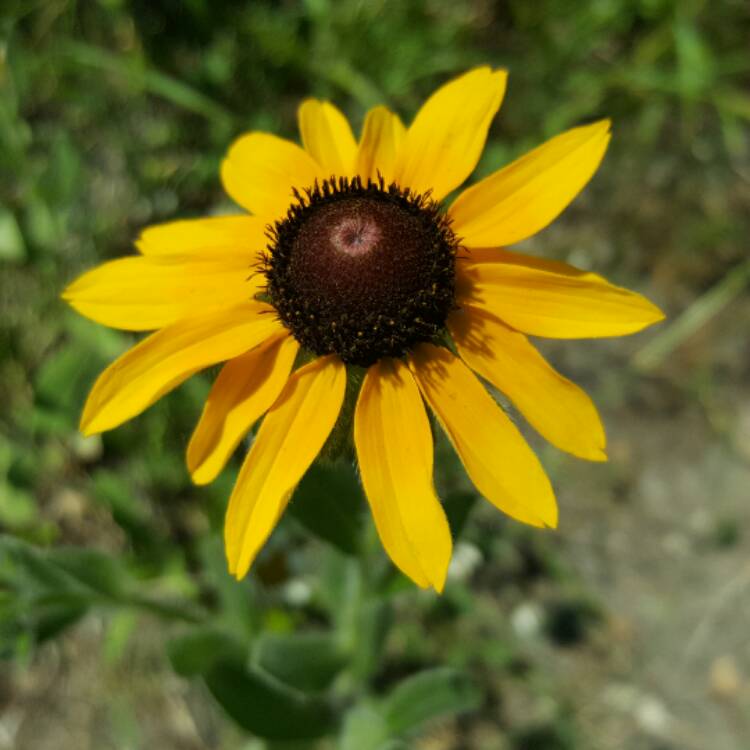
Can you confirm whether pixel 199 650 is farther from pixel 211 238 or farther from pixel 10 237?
Result: pixel 10 237

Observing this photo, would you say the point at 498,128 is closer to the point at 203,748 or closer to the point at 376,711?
the point at 376,711

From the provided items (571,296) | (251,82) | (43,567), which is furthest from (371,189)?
(251,82)

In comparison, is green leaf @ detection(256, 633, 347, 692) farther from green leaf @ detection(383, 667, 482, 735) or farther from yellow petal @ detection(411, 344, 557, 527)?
yellow petal @ detection(411, 344, 557, 527)

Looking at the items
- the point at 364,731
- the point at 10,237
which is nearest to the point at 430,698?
the point at 364,731

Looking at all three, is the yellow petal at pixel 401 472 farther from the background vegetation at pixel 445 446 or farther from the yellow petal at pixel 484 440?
the background vegetation at pixel 445 446

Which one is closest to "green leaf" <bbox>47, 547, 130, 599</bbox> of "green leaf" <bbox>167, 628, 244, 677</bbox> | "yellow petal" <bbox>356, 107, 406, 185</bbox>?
"green leaf" <bbox>167, 628, 244, 677</bbox>
